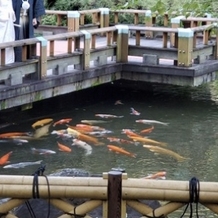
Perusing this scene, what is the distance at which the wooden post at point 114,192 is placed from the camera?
348 centimetres

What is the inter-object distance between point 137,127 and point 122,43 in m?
1.91

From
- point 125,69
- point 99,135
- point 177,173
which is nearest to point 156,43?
point 125,69

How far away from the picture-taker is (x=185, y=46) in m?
12.1

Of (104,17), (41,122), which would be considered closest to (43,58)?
(41,122)

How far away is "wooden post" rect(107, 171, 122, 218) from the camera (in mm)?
3477

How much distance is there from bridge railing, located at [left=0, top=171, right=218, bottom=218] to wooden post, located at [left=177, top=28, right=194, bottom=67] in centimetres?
874

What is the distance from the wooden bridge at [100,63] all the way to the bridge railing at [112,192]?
6493mm

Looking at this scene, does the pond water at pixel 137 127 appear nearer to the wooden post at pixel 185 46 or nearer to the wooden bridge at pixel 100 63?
the wooden bridge at pixel 100 63

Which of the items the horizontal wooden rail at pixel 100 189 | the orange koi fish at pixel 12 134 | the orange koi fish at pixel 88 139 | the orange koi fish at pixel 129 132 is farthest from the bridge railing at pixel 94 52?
the horizontal wooden rail at pixel 100 189

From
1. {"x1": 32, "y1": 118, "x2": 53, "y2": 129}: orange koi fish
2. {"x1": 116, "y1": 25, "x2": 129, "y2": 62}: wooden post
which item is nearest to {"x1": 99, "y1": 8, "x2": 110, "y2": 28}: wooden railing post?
{"x1": 116, "y1": 25, "x2": 129, "y2": 62}: wooden post

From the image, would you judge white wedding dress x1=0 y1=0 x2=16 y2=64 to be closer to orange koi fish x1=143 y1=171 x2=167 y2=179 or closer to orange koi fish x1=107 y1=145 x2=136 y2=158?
orange koi fish x1=107 y1=145 x2=136 y2=158

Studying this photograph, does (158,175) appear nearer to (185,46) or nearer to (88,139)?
(88,139)

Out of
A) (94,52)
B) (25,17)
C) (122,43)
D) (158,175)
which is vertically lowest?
(158,175)

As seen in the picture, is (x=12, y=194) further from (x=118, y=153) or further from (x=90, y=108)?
(x=90, y=108)
